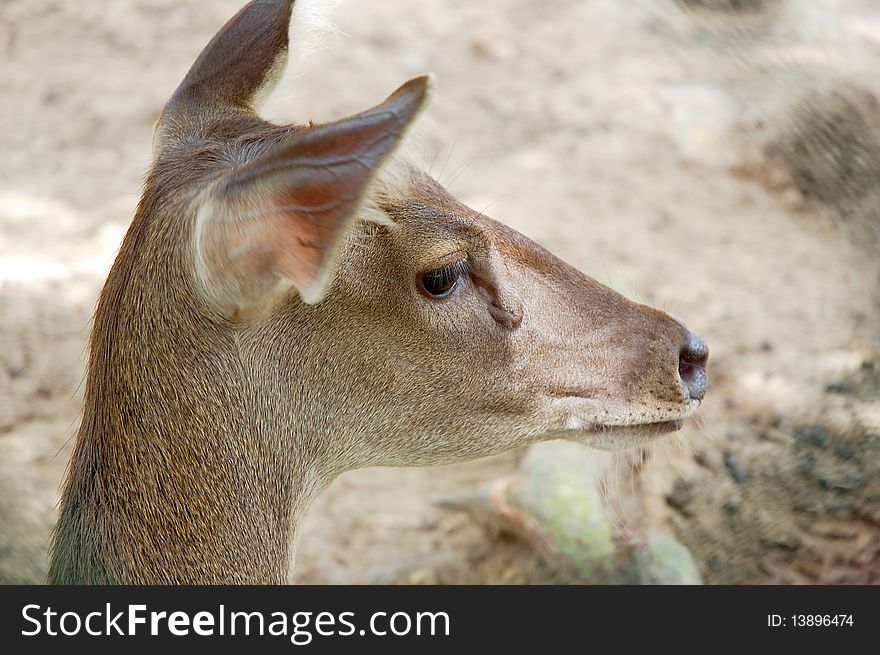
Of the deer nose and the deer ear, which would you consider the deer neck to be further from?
the deer nose

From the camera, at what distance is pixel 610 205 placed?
561 cm

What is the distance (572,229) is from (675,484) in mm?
1778

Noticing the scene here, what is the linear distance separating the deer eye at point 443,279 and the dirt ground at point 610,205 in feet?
1.81

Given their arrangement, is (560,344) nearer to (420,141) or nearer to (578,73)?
(420,141)

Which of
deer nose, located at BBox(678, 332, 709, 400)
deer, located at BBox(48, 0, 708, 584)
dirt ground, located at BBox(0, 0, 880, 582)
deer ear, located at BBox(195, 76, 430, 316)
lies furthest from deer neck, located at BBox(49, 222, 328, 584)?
deer nose, located at BBox(678, 332, 709, 400)

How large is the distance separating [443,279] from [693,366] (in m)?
0.82

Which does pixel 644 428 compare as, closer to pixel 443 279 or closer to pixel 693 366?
pixel 693 366

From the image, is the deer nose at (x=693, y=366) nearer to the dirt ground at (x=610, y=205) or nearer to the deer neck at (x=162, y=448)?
the dirt ground at (x=610, y=205)

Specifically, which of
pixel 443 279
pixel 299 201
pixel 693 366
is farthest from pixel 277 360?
pixel 693 366

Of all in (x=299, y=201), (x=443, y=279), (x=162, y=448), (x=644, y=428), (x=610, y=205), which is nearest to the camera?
(x=299, y=201)

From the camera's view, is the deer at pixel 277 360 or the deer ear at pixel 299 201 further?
the deer at pixel 277 360

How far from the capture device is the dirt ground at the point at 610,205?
155 inches

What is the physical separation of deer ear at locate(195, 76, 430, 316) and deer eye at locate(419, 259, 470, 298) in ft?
1.53

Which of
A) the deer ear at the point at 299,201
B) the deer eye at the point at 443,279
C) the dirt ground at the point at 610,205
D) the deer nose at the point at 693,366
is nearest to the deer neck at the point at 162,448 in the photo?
the deer ear at the point at 299,201
